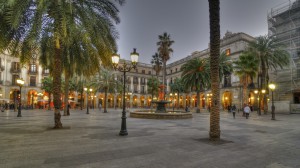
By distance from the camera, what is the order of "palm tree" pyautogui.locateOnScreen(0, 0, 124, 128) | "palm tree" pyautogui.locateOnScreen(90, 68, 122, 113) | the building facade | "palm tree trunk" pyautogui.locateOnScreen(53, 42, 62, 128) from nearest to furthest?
1. "palm tree" pyautogui.locateOnScreen(0, 0, 124, 128)
2. "palm tree trunk" pyautogui.locateOnScreen(53, 42, 62, 128)
3. "palm tree" pyautogui.locateOnScreen(90, 68, 122, 113)
4. the building facade

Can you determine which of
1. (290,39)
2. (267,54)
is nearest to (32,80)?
(267,54)


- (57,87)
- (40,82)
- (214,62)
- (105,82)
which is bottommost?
(57,87)

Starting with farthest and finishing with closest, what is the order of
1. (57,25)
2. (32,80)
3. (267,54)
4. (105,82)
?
(32,80), (105,82), (267,54), (57,25)

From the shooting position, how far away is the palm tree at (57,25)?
8578 mm

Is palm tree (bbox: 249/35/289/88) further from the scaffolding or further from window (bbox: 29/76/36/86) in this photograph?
window (bbox: 29/76/36/86)

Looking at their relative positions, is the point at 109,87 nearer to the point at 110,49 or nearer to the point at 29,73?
the point at 110,49

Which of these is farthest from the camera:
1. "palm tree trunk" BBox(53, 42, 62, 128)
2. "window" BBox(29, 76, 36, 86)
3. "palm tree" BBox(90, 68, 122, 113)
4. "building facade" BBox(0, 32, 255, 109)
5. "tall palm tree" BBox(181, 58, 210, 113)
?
"window" BBox(29, 76, 36, 86)

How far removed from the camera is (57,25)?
366 inches

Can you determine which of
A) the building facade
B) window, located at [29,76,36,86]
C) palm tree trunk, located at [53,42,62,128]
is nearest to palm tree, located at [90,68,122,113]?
the building facade

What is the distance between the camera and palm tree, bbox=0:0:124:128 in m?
8.58

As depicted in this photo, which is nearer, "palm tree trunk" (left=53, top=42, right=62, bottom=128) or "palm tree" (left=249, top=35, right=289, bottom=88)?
"palm tree trunk" (left=53, top=42, right=62, bottom=128)

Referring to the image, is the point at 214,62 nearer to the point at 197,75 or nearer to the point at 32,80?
the point at 197,75

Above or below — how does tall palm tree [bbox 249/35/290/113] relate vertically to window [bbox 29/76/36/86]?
above

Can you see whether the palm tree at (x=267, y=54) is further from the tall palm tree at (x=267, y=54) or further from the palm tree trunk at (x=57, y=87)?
the palm tree trunk at (x=57, y=87)
